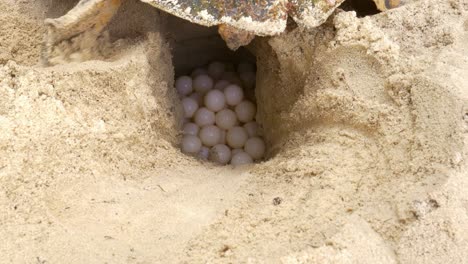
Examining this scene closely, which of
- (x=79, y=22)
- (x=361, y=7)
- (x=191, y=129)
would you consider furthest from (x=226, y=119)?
(x=79, y=22)

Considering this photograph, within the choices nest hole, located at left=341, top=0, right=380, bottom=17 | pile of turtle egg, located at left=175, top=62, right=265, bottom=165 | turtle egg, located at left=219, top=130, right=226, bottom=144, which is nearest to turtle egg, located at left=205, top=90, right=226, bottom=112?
pile of turtle egg, located at left=175, top=62, right=265, bottom=165

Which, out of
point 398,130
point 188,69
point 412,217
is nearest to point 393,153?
point 398,130

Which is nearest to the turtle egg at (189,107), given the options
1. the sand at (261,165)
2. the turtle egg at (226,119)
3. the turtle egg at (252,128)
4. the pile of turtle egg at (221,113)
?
the pile of turtle egg at (221,113)

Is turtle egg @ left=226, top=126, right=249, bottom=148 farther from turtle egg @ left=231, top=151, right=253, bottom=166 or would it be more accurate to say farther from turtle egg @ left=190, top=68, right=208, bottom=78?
turtle egg @ left=190, top=68, right=208, bottom=78

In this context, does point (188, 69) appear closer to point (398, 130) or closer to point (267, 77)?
point (267, 77)

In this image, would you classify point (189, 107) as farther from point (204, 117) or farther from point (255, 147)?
point (255, 147)

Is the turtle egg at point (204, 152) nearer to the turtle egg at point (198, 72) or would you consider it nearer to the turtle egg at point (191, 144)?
the turtle egg at point (191, 144)
